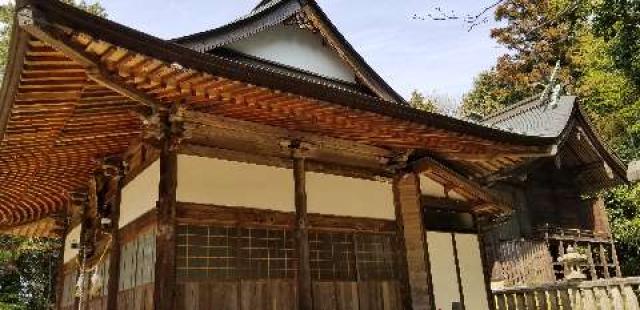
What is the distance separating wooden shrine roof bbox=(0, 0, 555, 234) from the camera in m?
4.57

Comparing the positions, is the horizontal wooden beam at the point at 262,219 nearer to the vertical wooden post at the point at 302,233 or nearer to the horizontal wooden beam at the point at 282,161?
the vertical wooden post at the point at 302,233

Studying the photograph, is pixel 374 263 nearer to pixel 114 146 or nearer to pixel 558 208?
pixel 114 146

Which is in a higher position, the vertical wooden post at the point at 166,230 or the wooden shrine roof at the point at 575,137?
the wooden shrine roof at the point at 575,137

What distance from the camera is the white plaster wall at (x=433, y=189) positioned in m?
9.72

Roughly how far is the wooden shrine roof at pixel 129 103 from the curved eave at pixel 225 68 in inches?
0.4

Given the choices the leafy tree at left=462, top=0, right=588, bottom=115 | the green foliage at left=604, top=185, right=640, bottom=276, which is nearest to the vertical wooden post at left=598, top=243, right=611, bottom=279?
the green foliage at left=604, top=185, right=640, bottom=276

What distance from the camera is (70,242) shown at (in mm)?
12219

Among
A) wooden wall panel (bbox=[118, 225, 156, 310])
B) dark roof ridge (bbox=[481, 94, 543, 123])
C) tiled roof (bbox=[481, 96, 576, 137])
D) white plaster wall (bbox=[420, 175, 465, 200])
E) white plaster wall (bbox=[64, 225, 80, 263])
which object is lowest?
wooden wall panel (bbox=[118, 225, 156, 310])

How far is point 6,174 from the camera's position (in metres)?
8.34

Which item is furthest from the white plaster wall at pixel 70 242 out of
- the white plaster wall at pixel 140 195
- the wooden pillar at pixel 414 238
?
the wooden pillar at pixel 414 238

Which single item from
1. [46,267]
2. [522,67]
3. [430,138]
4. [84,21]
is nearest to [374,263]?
[430,138]

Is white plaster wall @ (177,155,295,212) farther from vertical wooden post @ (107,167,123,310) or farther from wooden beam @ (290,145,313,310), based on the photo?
vertical wooden post @ (107,167,123,310)

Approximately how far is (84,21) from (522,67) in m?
37.5

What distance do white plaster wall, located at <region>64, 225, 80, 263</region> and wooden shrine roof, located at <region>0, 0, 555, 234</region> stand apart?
7.06 feet
